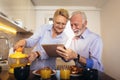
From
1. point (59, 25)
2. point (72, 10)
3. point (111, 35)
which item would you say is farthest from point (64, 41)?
point (72, 10)

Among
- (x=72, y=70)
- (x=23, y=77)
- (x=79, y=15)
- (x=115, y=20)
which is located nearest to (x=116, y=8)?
(x=115, y=20)

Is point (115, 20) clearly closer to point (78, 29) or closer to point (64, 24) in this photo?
point (78, 29)

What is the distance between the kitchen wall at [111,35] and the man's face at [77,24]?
708 mm

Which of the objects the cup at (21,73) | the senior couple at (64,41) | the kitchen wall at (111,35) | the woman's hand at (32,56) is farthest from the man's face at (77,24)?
the cup at (21,73)

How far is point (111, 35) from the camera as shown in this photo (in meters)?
2.82

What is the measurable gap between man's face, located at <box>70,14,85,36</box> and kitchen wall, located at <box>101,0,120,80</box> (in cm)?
71

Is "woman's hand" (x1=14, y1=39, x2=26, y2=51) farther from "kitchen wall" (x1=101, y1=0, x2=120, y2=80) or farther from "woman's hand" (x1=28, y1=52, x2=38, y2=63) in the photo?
"kitchen wall" (x1=101, y1=0, x2=120, y2=80)

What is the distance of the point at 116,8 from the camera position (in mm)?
2570

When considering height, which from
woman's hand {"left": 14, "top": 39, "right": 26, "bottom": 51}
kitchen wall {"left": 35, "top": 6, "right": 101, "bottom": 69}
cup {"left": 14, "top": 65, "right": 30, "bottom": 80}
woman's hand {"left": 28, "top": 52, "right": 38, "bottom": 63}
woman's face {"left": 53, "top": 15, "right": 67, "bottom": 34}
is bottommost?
cup {"left": 14, "top": 65, "right": 30, "bottom": 80}

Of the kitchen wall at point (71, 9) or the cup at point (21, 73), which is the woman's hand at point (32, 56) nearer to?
the cup at point (21, 73)

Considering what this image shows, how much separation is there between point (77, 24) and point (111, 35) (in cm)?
98

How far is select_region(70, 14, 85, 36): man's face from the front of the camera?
208 centimetres

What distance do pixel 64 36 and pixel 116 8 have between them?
101 cm

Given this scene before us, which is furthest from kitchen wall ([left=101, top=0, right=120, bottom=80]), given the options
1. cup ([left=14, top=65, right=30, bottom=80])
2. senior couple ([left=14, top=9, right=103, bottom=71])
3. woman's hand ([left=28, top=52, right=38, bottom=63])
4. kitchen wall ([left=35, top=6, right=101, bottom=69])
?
cup ([left=14, top=65, right=30, bottom=80])
